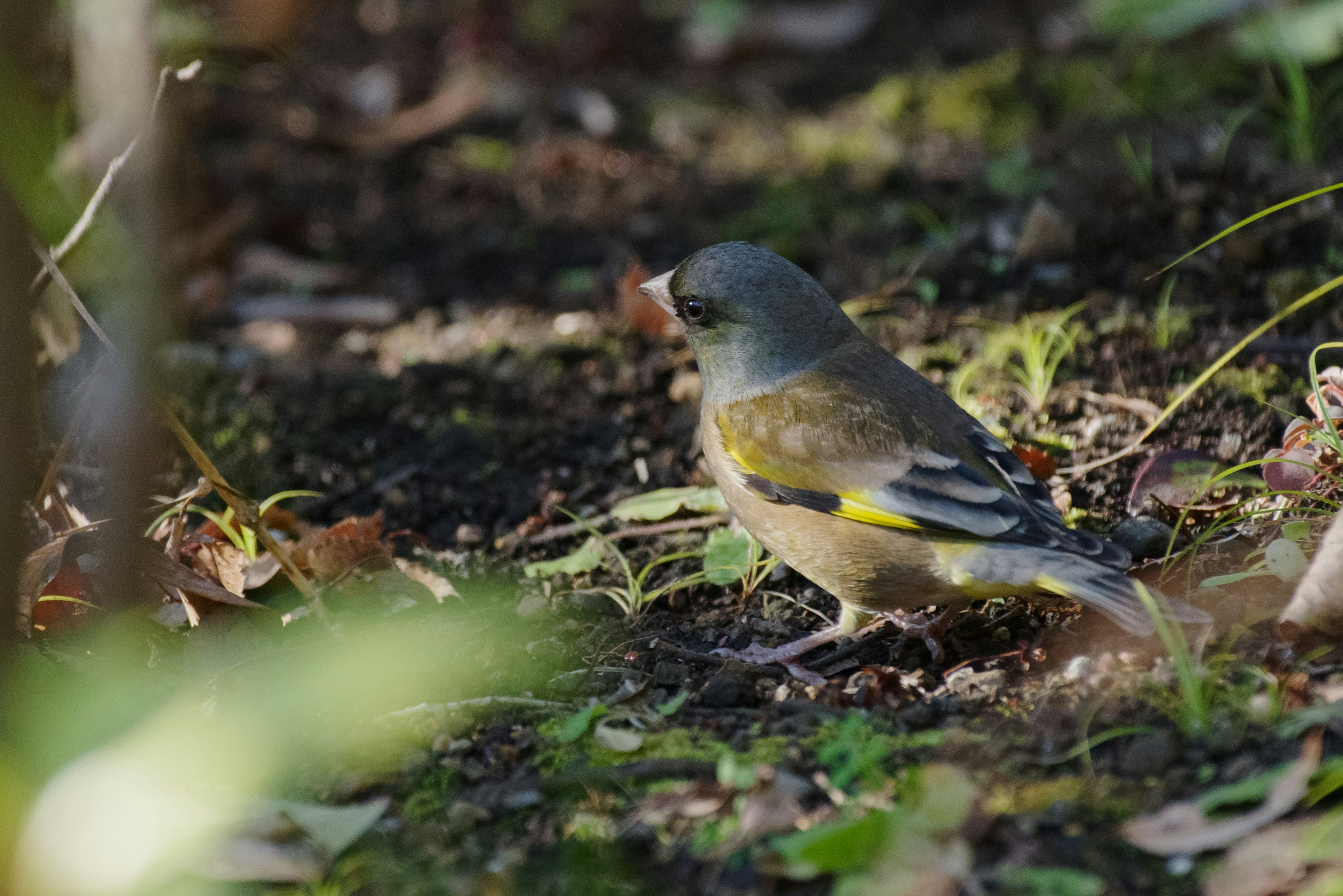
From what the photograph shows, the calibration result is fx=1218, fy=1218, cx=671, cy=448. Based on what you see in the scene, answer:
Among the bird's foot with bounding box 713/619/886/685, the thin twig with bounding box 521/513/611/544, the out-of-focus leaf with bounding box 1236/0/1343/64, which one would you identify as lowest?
the bird's foot with bounding box 713/619/886/685

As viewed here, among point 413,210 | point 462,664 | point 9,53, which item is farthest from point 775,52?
point 9,53

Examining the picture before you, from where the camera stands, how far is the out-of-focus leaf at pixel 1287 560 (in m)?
3.13

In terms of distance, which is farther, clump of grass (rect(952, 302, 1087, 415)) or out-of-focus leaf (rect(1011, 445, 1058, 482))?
clump of grass (rect(952, 302, 1087, 415))

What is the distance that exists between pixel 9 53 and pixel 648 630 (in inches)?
95.1

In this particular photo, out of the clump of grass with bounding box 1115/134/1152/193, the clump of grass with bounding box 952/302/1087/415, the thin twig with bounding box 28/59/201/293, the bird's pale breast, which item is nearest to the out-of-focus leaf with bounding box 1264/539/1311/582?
the bird's pale breast

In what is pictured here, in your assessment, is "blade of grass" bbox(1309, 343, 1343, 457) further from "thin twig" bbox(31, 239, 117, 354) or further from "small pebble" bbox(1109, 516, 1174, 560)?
"thin twig" bbox(31, 239, 117, 354)

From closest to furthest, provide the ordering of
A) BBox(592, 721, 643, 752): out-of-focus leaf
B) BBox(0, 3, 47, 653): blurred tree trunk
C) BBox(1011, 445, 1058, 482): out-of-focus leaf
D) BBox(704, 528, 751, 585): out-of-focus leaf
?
1. BBox(0, 3, 47, 653): blurred tree trunk
2. BBox(592, 721, 643, 752): out-of-focus leaf
3. BBox(704, 528, 751, 585): out-of-focus leaf
4. BBox(1011, 445, 1058, 482): out-of-focus leaf

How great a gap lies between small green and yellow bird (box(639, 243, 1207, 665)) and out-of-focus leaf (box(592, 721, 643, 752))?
62cm

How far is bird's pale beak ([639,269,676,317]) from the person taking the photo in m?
4.29

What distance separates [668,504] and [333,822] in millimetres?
1914

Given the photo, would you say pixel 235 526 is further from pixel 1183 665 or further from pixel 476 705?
pixel 1183 665

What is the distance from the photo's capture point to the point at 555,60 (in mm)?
Result: 9086

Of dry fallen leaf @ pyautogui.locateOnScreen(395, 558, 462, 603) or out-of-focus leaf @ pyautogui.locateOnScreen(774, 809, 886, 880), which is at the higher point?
out-of-focus leaf @ pyautogui.locateOnScreen(774, 809, 886, 880)

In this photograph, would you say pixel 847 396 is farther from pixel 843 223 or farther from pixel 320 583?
pixel 843 223
